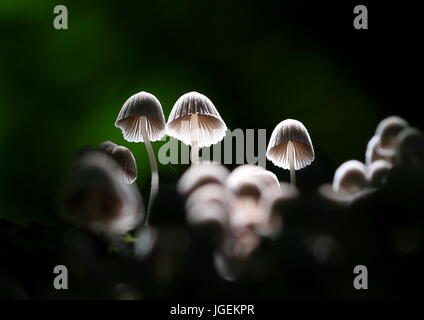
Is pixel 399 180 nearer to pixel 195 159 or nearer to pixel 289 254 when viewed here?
pixel 289 254

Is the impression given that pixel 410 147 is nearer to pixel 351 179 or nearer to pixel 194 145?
pixel 351 179

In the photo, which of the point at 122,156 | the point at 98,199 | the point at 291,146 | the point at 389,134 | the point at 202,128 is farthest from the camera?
the point at 202,128

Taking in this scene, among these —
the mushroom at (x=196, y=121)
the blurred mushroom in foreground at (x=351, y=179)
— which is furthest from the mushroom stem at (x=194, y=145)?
the blurred mushroom in foreground at (x=351, y=179)

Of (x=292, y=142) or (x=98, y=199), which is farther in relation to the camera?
(x=292, y=142)

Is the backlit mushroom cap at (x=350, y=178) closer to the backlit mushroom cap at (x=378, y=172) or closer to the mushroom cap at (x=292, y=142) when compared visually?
the backlit mushroom cap at (x=378, y=172)

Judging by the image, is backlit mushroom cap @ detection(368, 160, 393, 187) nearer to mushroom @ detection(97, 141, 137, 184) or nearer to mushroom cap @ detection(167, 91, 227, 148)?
mushroom @ detection(97, 141, 137, 184)

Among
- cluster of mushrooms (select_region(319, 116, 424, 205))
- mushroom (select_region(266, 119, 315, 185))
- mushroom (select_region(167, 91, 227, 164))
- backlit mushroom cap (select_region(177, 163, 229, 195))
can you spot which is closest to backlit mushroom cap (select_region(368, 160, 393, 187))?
cluster of mushrooms (select_region(319, 116, 424, 205))

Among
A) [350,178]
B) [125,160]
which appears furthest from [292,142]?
[350,178]

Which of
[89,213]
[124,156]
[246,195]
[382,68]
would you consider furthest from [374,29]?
[89,213]
